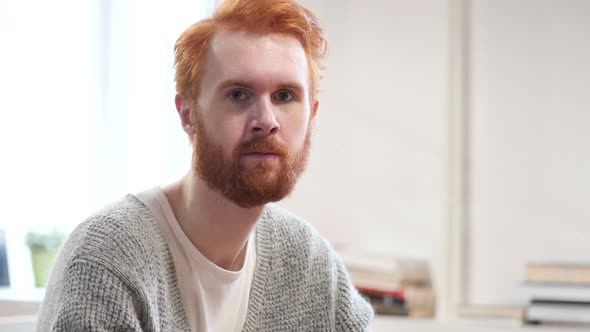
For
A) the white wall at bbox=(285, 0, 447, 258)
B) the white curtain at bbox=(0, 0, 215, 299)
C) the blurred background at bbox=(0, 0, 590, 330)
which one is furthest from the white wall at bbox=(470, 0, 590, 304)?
the white curtain at bbox=(0, 0, 215, 299)

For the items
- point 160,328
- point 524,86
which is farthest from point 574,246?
point 160,328

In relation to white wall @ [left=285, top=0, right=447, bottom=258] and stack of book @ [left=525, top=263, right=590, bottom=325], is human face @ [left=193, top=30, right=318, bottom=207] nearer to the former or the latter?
stack of book @ [left=525, top=263, right=590, bottom=325]

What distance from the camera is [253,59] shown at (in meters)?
1.30

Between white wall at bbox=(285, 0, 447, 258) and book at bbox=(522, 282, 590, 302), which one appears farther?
white wall at bbox=(285, 0, 447, 258)

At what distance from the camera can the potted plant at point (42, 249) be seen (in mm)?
1685

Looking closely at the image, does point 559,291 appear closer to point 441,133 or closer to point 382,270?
point 382,270

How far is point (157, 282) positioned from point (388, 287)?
3.53ft

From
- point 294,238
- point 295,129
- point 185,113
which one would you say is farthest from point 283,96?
point 294,238

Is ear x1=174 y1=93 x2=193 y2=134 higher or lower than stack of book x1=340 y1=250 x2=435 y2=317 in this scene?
higher

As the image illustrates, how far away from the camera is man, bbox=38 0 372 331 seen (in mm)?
1247

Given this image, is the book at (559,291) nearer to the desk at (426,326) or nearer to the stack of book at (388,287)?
the desk at (426,326)

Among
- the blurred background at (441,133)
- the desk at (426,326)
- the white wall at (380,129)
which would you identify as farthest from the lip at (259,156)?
the white wall at (380,129)

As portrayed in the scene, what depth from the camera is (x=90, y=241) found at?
1259mm

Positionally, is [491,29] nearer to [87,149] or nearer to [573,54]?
[573,54]
